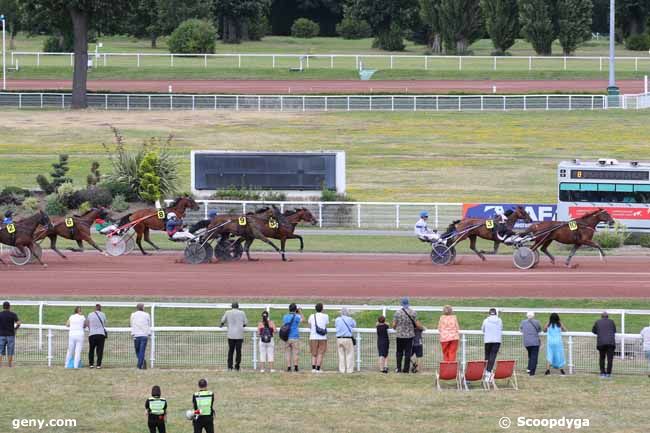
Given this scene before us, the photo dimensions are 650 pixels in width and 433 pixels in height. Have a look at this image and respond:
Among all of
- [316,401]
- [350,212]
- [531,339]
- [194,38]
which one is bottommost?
[316,401]

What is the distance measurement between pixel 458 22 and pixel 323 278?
56.3 m

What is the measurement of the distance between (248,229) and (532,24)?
52735 millimetres

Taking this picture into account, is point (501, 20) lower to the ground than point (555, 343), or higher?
higher

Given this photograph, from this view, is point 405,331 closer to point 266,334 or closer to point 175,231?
point 266,334

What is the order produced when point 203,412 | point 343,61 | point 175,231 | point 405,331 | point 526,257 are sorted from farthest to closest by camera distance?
point 343,61, point 175,231, point 526,257, point 405,331, point 203,412

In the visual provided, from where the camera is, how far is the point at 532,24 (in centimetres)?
7981

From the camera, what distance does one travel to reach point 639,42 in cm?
8850

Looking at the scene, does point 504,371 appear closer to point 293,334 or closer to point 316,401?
point 316,401

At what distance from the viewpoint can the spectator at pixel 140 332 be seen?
Result: 67.3 feet

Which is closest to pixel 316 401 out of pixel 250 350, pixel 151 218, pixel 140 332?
pixel 140 332

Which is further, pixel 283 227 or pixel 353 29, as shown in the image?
pixel 353 29

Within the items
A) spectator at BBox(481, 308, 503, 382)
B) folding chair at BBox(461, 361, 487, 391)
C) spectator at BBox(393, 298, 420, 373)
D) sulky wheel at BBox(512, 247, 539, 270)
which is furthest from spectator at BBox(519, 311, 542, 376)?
sulky wheel at BBox(512, 247, 539, 270)

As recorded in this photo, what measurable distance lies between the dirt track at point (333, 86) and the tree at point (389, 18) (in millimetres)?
18533

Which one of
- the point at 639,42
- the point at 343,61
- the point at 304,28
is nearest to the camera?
the point at 343,61
